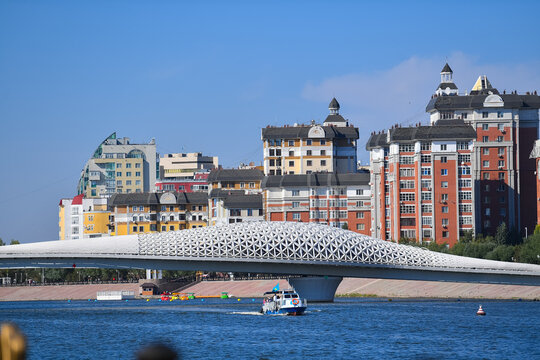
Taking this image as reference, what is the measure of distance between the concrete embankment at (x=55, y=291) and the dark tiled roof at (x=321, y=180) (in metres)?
28.5

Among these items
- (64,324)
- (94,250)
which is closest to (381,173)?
(94,250)

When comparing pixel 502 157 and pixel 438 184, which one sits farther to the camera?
pixel 502 157

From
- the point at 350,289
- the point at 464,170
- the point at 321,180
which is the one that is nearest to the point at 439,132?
the point at 464,170

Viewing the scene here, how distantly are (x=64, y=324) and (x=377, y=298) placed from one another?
52.3 m

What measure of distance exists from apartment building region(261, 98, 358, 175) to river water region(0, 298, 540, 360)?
78.9 metres

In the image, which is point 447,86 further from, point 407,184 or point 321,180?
point 407,184

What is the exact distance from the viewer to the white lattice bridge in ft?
328

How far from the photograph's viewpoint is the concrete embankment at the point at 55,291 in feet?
520

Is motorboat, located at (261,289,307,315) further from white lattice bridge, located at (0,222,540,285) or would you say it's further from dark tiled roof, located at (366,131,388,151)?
dark tiled roof, located at (366,131,388,151)

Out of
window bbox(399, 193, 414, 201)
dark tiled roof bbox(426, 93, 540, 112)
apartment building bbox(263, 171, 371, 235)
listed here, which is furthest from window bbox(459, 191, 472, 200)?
apartment building bbox(263, 171, 371, 235)

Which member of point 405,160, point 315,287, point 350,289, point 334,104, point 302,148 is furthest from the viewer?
point 334,104

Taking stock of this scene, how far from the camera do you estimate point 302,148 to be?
592 ft

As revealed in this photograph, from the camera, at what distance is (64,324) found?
83.2 m

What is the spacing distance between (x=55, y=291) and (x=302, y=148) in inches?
1890
